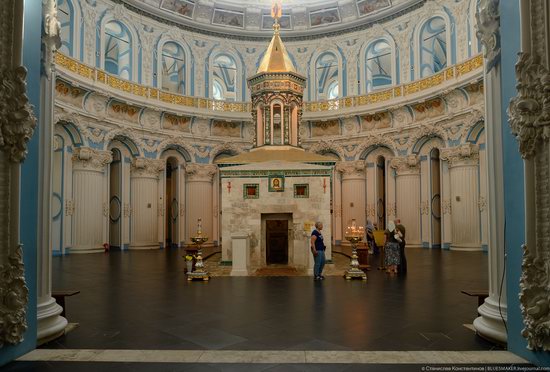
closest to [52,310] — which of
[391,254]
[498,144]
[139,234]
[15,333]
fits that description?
[15,333]

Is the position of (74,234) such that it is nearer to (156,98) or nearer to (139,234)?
(139,234)

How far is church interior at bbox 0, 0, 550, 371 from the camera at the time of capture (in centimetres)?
468

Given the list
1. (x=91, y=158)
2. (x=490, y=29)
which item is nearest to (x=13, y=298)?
(x=490, y=29)

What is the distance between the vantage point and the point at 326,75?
97.0ft

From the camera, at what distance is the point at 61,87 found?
18000 mm

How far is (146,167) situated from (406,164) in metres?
14.1

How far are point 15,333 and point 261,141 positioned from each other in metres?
14.2

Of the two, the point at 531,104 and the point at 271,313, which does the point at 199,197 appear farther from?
the point at 531,104

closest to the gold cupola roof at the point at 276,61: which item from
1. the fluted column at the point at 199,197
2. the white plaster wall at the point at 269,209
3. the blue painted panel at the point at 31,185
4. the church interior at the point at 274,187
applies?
the church interior at the point at 274,187

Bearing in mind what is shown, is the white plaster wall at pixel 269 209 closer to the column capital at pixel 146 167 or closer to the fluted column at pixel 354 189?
the column capital at pixel 146 167

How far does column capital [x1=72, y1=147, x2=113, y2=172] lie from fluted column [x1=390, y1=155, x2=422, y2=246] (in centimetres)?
1497

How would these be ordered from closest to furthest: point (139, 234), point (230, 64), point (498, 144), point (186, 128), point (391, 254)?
point (498, 144) → point (391, 254) → point (139, 234) → point (186, 128) → point (230, 64)

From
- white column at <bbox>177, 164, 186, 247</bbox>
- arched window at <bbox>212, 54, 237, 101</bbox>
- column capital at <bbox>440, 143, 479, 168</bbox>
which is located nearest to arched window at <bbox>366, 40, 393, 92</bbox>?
column capital at <bbox>440, 143, 479, 168</bbox>

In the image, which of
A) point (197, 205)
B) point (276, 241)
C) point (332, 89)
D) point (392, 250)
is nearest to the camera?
point (392, 250)
